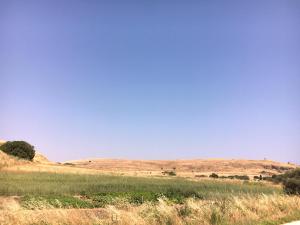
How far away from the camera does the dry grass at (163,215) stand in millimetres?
15078

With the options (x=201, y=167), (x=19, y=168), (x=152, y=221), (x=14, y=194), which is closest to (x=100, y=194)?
(x=14, y=194)

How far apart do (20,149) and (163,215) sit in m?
64.3

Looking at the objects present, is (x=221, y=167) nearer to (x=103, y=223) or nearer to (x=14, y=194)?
(x=14, y=194)

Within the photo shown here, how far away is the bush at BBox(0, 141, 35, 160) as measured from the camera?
7575 centimetres

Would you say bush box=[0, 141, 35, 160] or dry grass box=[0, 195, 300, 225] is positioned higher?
bush box=[0, 141, 35, 160]

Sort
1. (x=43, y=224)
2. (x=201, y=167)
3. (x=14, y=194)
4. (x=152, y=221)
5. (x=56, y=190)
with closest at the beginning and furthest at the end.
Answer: (x=43, y=224), (x=152, y=221), (x=14, y=194), (x=56, y=190), (x=201, y=167)

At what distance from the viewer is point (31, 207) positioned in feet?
55.1

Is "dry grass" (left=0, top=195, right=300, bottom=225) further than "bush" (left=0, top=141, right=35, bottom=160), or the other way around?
"bush" (left=0, top=141, right=35, bottom=160)

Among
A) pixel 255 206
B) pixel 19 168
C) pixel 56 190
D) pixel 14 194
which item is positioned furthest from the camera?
pixel 19 168

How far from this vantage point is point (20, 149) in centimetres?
7656

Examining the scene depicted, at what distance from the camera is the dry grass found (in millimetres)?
15078

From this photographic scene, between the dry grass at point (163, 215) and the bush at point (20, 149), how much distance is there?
59.2m

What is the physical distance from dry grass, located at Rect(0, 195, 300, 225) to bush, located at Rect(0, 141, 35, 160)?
59235mm

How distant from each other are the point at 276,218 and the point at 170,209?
202 inches
